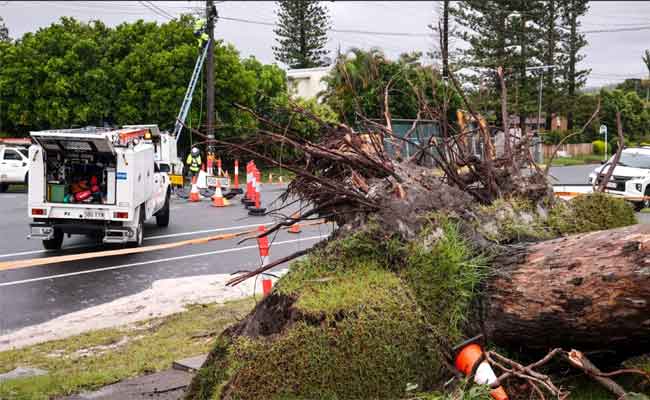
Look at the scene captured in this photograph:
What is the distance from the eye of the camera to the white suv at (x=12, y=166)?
2456 cm

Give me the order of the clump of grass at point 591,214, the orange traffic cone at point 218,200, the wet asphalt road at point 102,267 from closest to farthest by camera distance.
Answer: the clump of grass at point 591,214 → the wet asphalt road at point 102,267 → the orange traffic cone at point 218,200

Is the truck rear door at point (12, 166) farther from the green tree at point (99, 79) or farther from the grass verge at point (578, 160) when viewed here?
the grass verge at point (578, 160)

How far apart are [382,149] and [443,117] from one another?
1.96 feet

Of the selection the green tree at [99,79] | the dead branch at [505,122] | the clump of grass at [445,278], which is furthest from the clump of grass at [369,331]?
the green tree at [99,79]

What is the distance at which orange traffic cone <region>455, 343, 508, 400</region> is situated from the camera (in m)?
4.15

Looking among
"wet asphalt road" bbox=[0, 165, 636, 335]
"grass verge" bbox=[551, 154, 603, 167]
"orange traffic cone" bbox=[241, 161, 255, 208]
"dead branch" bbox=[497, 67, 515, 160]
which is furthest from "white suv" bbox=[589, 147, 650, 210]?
"grass verge" bbox=[551, 154, 603, 167]

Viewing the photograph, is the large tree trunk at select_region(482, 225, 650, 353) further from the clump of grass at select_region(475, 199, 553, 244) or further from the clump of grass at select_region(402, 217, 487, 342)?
the clump of grass at select_region(475, 199, 553, 244)

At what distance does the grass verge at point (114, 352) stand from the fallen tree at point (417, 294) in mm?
1519

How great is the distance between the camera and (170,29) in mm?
32750

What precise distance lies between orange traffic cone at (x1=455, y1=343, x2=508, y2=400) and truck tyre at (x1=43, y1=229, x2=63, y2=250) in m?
9.73

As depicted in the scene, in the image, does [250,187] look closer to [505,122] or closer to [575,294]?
[505,122]

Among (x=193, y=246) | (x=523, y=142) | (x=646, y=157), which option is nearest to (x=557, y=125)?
(x=646, y=157)

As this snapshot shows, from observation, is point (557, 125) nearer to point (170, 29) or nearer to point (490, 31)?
point (490, 31)

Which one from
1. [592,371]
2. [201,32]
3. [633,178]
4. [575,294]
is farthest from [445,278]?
[201,32]
